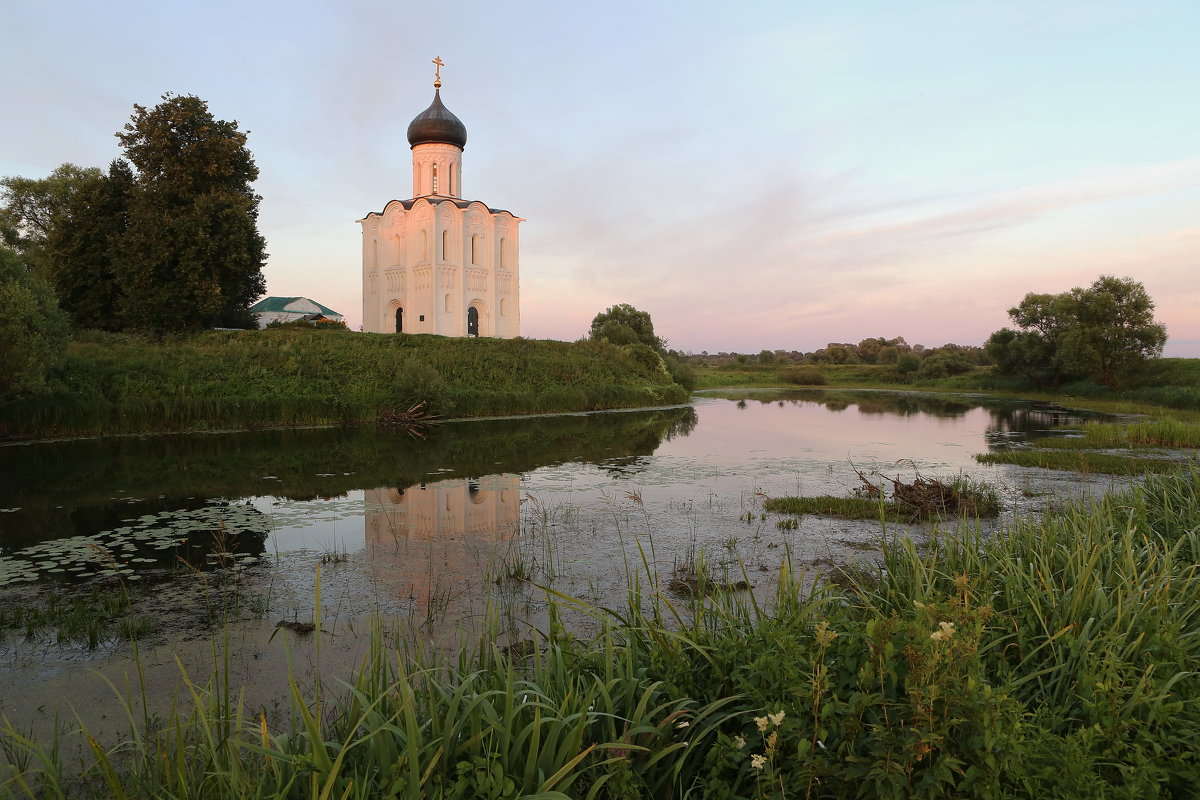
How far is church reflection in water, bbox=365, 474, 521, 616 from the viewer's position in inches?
246

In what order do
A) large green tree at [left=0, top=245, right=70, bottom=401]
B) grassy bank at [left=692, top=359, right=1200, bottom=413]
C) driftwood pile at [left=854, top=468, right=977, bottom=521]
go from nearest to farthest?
driftwood pile at [left=854, top=468, right=977, bottom=521]
large green tree at [left=0, top=245, right=70, bottom=401]
grassy bank at [left=692, top=359, right=1200, bottom=413]

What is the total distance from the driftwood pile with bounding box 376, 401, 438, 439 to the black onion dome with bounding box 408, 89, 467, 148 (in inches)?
868

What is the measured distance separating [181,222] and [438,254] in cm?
1453

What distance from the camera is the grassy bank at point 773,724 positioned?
233 cm

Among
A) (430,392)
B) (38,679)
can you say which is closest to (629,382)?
(430,392)

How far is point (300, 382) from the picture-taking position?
22188mm

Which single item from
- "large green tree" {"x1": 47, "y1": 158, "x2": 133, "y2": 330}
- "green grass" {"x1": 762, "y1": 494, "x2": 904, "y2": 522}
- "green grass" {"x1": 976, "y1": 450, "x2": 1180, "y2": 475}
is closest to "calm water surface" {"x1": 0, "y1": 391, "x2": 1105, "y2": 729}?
"green grass" {"x1": 762, "y1": 494, "x2": 904, "y2": 522}

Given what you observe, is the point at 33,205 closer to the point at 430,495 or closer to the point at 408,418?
the point at 408,418

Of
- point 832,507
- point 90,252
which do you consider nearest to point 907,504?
point 832,507

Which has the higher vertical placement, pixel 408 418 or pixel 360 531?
pixel 408 418

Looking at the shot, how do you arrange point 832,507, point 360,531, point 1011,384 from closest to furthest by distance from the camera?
point 360,531
point 832,507
point 1011,384

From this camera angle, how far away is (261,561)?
7.14 metres

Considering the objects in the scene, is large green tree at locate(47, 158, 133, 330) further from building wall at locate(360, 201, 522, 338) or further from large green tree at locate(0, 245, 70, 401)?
large green tree at locate(0, 245, 70, 401)

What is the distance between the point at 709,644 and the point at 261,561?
542 cm
